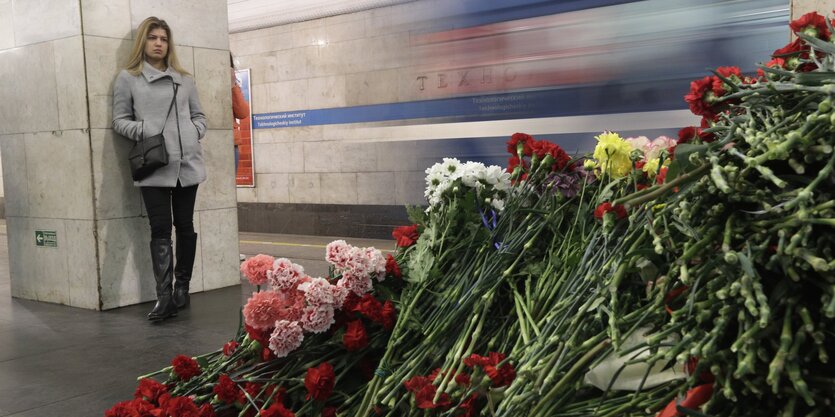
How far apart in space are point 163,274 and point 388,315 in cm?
375

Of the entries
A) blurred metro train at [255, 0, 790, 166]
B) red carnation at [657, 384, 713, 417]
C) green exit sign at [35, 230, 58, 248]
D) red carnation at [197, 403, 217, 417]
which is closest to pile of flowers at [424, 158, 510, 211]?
red carnation at [197, 403, 217, 417]

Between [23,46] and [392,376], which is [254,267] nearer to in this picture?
[392,376]

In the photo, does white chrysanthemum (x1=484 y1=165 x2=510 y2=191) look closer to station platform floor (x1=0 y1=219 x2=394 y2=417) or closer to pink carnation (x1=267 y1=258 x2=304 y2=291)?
pink carnation (x1=267 y1=258 x2=304 y2=291)

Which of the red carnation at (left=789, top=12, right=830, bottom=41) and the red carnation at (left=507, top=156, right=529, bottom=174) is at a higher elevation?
the red carnation at (left=789, top=12, right=830, bottom=41)

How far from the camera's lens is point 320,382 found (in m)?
1.94

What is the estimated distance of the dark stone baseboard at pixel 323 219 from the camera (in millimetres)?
10328

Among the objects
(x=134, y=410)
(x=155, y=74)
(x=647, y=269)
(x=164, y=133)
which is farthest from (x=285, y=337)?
(x=155, y=74)

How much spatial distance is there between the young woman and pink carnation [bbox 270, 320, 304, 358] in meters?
3.46

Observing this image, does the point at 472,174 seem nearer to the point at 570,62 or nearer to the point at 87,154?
the point at 87,154

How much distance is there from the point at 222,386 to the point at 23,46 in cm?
492

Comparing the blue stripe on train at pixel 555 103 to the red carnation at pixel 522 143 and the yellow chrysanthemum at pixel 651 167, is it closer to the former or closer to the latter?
the red carnation at pixel 522 143

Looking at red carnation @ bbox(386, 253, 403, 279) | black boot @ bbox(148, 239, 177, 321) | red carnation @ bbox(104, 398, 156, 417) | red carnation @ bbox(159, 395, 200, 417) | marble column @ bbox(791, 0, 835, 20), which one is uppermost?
marble column @ bbox(791, 0, 835, 20)

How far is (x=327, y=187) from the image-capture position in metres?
11.3

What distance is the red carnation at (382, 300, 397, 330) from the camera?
79.6 inches
